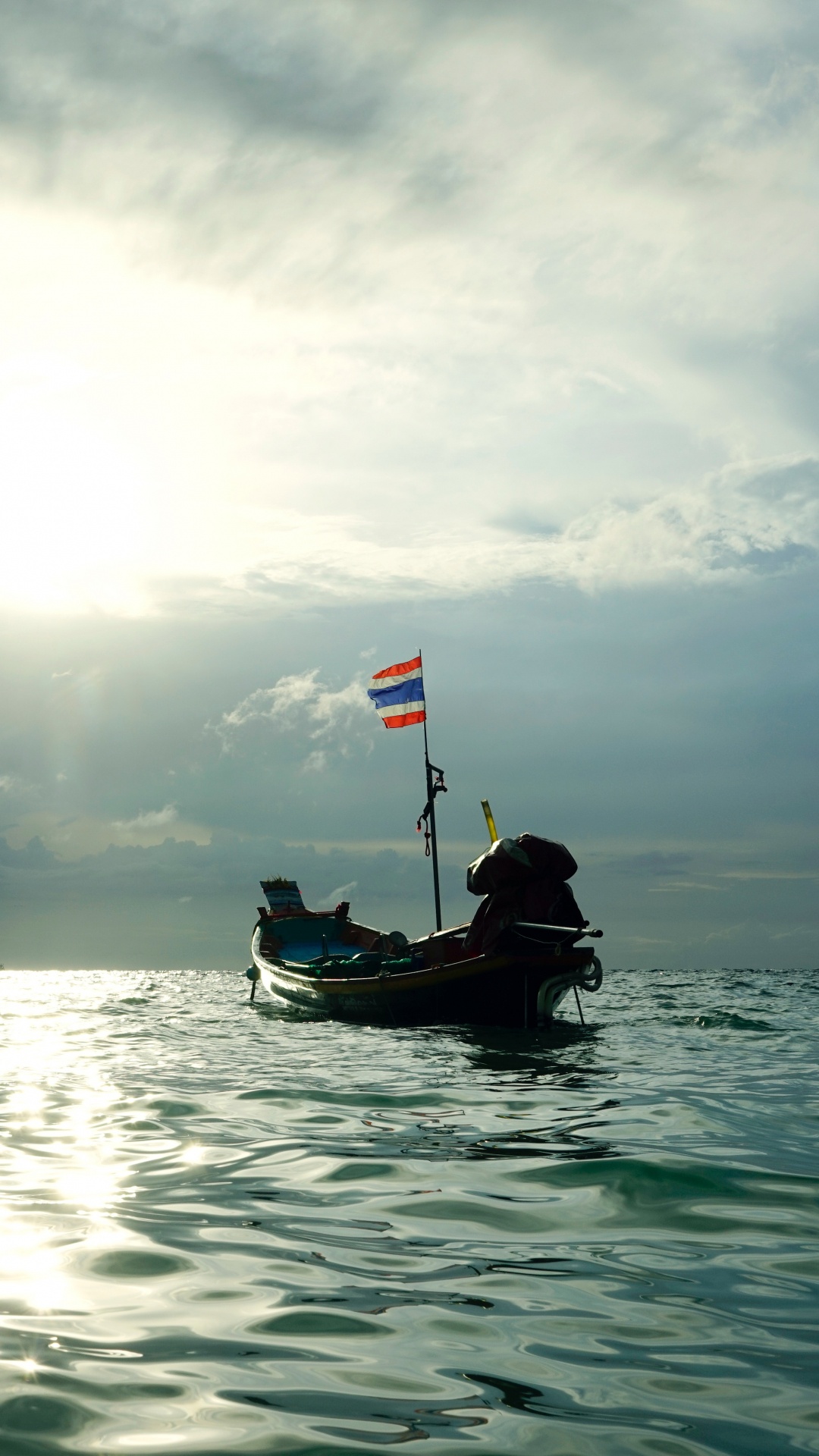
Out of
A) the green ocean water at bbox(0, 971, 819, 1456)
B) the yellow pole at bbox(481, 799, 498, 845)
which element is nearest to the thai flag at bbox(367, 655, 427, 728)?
the yellow pole at bbox(481, 799, 498, 845)

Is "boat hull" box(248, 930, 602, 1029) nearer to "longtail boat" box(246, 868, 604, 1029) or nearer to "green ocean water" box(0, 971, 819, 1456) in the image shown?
Result: "longtail boat" box(246, 868, 604, 1029)

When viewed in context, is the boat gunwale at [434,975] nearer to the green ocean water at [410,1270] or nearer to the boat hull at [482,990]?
the boat hull at [482,990]

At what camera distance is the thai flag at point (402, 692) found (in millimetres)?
30234

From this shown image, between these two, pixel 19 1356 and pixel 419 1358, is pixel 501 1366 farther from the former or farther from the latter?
pixel 19 1356

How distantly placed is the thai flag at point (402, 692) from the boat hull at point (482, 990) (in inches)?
398

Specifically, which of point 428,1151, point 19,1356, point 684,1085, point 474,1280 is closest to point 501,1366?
point 474,1280

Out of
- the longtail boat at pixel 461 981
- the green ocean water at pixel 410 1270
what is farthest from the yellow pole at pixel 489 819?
the green ocean water at pixel 410 1270

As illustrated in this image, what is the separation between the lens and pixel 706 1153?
24.7ft

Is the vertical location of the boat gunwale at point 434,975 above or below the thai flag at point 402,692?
below

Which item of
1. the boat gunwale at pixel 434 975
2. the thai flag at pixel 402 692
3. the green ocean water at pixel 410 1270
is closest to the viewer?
the green ocean water at pixel 410 1270

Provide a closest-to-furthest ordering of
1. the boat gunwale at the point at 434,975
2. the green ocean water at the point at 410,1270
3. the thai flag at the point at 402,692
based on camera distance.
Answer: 1. the green ocean water at the point at 410,1270
2. the boat gunwale at the point at 434,975
3. the thai flag at the point at 402,692

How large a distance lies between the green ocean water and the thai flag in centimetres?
1936

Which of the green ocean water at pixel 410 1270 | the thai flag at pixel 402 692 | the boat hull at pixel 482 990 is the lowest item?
the boat hull at pixel 482 990

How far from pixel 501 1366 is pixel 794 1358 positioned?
1147mm
